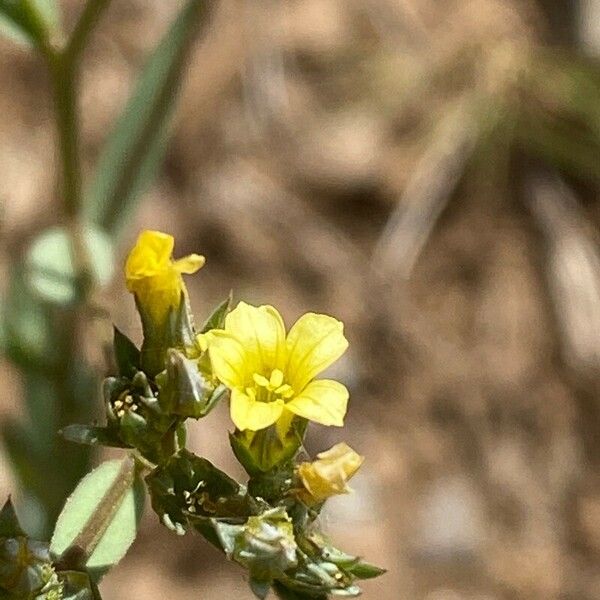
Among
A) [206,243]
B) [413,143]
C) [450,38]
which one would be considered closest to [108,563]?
[206,243]

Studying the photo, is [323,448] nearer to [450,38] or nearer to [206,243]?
[206,243]

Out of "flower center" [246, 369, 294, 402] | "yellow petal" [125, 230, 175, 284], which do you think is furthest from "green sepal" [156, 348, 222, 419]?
"yellow petal" [125, 230, 175, 284]

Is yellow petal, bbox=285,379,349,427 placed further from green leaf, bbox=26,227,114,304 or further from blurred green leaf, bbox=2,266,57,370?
blurred green leaf, bbox=2,266,57,370

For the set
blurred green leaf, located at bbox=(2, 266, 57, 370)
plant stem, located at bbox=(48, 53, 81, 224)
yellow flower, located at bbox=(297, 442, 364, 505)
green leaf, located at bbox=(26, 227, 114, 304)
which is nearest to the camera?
yellow flower, located at bbox=(297, 442, 364, 505)

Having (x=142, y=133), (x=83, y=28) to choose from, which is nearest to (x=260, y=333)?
(x=83, y=28)

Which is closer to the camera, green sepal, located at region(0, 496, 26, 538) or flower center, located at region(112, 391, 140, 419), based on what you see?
green sepal, located at region(0, 496, 26, 538)

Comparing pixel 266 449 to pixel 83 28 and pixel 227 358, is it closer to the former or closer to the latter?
pixel 227 358

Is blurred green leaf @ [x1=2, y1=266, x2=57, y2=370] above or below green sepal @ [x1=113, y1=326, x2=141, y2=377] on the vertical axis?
below
